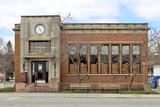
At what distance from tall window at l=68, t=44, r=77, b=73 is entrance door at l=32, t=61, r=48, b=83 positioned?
274 cm

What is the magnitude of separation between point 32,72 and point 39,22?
511cm

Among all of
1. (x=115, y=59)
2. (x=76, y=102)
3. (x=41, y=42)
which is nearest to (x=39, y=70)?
(x=41, y=42)

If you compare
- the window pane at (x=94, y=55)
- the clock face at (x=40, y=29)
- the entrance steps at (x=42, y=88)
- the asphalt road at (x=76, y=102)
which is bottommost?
the asphalt road at (x=76, y=102)

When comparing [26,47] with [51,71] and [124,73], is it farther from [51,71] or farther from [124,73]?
[124,73]

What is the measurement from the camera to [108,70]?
45938 mm

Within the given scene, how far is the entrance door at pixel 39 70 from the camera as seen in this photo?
44.7 m

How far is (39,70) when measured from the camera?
44.8m

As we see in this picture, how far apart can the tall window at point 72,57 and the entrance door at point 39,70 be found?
274cm

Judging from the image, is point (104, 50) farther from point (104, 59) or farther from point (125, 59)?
point (125, 59)

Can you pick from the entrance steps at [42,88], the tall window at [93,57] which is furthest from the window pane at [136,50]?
the entrance steps at [42,88]

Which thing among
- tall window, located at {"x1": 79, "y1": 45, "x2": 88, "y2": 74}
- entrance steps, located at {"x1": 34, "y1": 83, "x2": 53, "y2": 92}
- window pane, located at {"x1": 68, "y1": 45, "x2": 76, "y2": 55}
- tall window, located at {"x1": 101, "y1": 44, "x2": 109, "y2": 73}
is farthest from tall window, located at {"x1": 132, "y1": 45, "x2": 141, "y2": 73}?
entrance steps, located at {"x1": 34, "y1": 83, "x2": 53, "y2": 92}

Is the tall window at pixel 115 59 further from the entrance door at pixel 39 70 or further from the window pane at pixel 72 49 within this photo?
the entrance door at pixel 39 70

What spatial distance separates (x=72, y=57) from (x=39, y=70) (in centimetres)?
364

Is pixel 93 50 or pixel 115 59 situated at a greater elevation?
pixel 93 50
